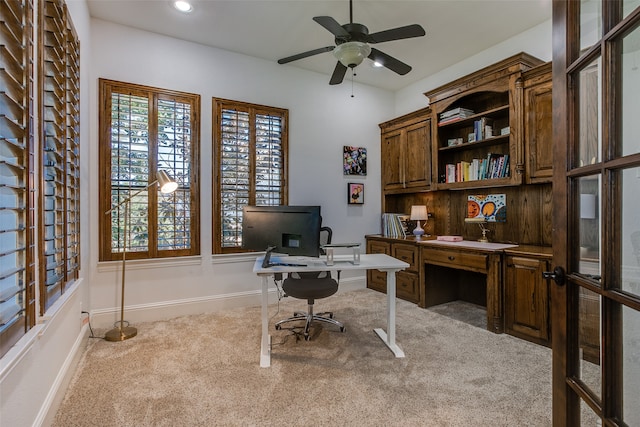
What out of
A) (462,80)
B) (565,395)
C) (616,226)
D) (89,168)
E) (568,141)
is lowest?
(565,395)

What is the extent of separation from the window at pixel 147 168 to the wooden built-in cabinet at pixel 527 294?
3106 millimetres

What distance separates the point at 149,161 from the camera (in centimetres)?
321

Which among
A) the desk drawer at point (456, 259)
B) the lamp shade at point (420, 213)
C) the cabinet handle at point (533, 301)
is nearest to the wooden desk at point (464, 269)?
the desk drawer at point (456, 259)

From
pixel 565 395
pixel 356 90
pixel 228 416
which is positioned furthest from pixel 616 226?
pixel 356 90

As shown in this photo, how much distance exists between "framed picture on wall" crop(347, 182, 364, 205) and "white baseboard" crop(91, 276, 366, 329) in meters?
1.62

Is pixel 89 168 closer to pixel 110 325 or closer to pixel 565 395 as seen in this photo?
pixel 110 325

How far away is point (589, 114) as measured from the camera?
1019mm

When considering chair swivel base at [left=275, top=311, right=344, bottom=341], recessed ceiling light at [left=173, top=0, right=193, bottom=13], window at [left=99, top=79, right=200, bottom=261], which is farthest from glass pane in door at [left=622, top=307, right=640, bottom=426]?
recessed ceiling light at [left=173, top=0, right=193, bottom=13]

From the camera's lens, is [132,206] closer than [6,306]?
No

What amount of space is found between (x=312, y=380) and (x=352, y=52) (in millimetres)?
2370

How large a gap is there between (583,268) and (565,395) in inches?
18.3

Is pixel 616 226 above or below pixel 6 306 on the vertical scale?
above

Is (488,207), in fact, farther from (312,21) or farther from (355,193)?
(312,21)

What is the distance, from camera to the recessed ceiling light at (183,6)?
276cm
